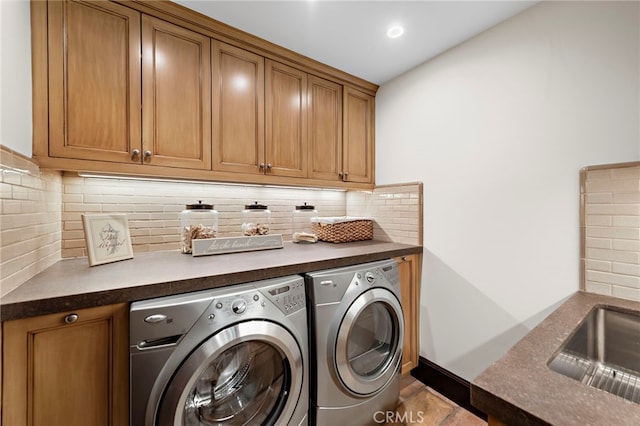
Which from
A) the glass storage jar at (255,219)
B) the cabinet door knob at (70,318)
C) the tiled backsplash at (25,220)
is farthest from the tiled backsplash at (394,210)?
the tiled backsplash at (25,220)

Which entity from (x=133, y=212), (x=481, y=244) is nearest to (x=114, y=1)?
(x=133, y=212)

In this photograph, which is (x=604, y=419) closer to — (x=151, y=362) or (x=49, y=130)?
(x=151, y=362)

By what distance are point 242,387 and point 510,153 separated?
6.28 ft

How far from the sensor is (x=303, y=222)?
2.33 metres

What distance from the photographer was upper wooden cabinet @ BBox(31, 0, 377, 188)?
1.21 meters

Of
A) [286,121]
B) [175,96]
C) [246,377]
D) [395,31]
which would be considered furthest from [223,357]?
[395,31]

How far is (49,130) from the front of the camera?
1.18 meters

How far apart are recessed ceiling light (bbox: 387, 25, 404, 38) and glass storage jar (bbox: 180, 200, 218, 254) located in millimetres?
1592

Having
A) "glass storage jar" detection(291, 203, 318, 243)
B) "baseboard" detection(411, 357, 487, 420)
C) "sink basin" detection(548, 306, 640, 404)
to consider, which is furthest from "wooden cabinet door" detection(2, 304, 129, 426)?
"baseboard" detection(411, 357, 487, 420)

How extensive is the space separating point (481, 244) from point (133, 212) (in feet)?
7.25

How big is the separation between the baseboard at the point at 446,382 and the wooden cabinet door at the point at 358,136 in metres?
1.55

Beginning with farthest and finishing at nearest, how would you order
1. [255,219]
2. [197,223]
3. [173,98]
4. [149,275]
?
[255,219] < [197,223] < [173,98] < [149,275]

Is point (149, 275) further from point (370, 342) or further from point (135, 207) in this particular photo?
point (370, 342)

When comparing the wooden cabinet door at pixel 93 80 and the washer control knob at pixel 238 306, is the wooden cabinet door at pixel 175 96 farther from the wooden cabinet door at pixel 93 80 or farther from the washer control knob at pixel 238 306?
the washer control knob at pixel 238 306
